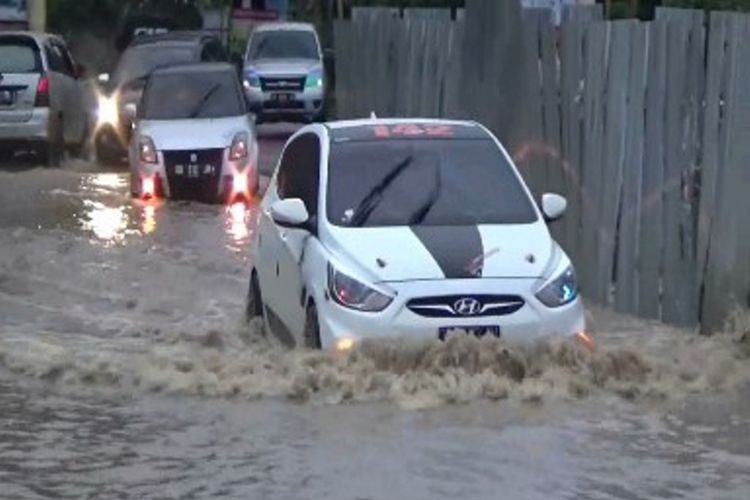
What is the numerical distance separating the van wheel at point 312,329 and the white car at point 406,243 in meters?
0.01

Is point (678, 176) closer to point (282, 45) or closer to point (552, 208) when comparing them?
point (552, 208)

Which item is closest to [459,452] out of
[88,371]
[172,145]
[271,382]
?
[271,382]

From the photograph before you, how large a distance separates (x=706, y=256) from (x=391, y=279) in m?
3.48

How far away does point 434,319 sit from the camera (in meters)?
11.9

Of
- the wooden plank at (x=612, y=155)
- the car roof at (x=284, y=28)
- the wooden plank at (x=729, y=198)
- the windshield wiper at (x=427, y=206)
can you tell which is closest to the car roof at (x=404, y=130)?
the windshield wiper at (x=427, y=206)

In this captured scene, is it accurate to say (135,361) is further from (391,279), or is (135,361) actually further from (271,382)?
(391,279)

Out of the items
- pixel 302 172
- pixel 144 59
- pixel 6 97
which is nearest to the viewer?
pixel 302 172

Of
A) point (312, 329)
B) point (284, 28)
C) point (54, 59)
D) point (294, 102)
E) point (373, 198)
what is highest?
point (373, 198)

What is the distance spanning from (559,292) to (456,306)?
2.18ft

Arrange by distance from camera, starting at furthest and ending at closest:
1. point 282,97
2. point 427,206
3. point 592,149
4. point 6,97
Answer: point 282,97 < point 6,97 < point 592,149 < point 427,206

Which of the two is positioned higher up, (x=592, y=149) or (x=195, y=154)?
(x=592, y=149)

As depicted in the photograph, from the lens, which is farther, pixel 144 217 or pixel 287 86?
pixel 287 86

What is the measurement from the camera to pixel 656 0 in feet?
116

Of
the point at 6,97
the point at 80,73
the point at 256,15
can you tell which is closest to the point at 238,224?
the point at 6,97
